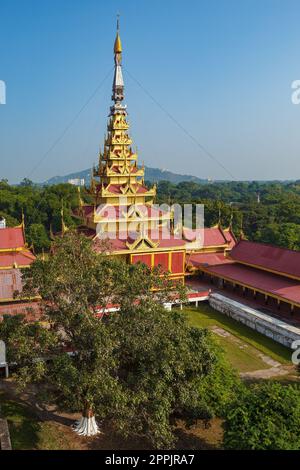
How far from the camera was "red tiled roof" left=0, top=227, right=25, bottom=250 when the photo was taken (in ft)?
96.8

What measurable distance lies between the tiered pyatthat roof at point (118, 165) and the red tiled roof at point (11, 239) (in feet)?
21.2

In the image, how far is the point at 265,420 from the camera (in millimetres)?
12570

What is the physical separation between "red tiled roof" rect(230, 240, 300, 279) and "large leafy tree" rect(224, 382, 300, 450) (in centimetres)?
1434

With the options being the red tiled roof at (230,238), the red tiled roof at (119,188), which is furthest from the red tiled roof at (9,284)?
the red tiled roof at (230,238)

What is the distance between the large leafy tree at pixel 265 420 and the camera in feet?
39.7

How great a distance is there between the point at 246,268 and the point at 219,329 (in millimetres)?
7280

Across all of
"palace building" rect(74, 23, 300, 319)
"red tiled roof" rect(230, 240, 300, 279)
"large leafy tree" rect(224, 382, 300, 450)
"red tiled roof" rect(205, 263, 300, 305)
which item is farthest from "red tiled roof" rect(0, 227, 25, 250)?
"large leafy tree" rect(224, 382, 300, 450)

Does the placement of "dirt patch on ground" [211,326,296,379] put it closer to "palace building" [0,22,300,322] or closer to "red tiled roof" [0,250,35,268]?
"palace building" [0,22,300,322]

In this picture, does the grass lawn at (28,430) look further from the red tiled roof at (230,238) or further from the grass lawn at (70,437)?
the red tiled roof at (230,238)

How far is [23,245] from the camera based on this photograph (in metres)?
30.0

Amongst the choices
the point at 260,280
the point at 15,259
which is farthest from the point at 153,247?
the point at 15,259

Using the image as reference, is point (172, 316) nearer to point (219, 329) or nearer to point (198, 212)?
point (219, 329)

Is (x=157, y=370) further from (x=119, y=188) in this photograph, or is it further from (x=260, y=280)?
(x=119, y=188)

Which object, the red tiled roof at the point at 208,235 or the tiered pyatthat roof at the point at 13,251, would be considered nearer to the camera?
the tiered pyatthat roof at the point at 13,251
